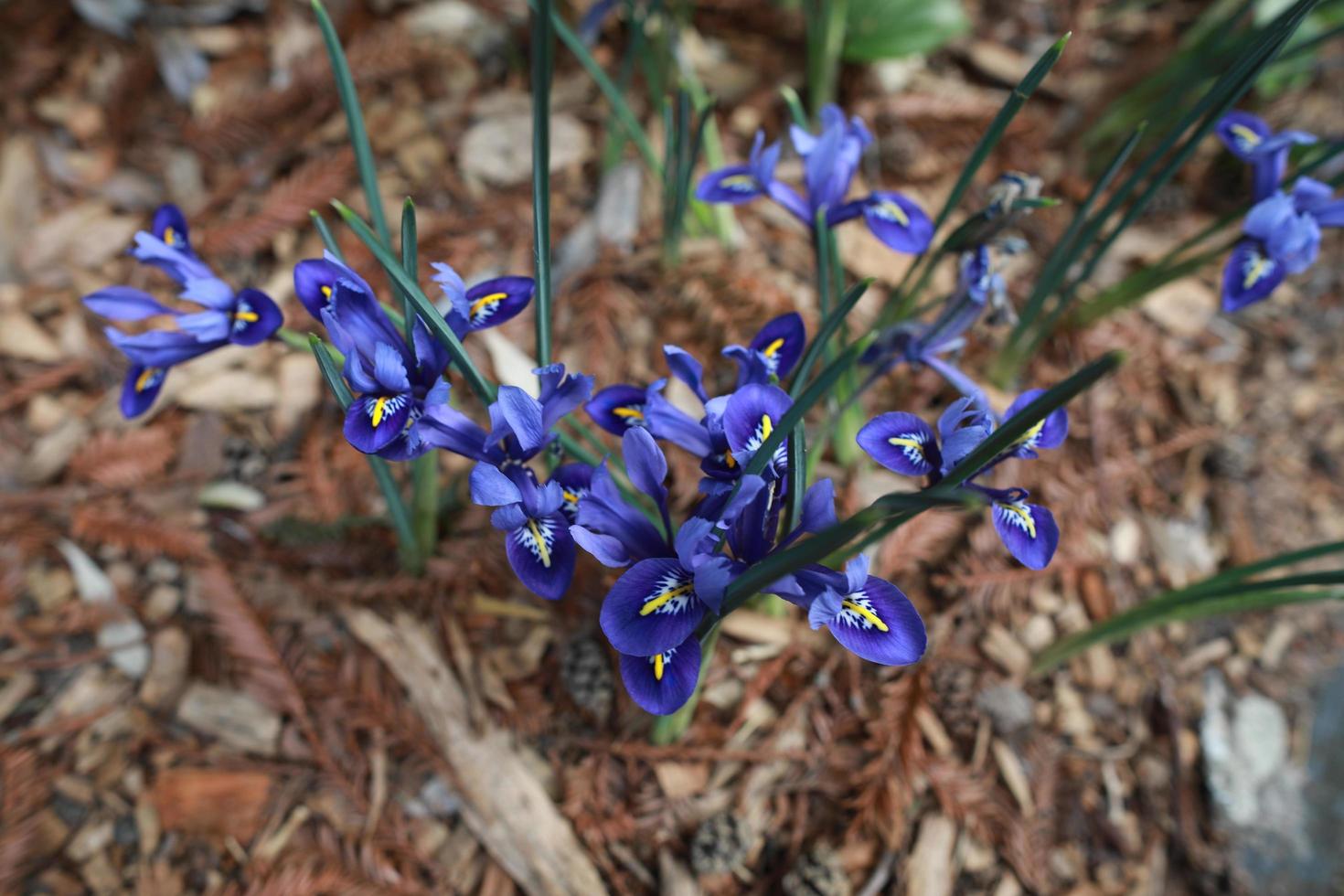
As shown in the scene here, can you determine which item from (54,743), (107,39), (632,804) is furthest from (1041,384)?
(107,39)

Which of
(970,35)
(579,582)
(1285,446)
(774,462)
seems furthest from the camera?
(970,35)

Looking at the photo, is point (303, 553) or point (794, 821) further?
point (303, 553)

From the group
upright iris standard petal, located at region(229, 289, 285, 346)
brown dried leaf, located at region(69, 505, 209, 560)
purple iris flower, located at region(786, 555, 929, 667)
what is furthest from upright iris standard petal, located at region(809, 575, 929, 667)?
brown dried leaf, located at region(69, 505, 209, 560)

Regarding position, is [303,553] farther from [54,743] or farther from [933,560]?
[933,560]

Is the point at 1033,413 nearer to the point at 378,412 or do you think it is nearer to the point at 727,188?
the point at 378,412

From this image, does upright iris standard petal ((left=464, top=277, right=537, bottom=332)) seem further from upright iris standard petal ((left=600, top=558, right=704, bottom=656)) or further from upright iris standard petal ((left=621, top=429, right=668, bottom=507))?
upright iris standard petal ((left=600, top=558, right=704, bottom=656))
